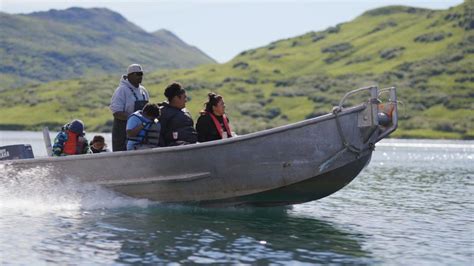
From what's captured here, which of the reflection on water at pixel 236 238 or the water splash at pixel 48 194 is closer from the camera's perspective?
the reflection on water at pixel 236 238

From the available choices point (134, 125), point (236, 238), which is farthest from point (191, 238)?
point (134, 125)

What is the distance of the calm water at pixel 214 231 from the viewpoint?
1260cm

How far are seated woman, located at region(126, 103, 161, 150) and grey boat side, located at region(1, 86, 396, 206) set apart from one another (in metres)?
0.38

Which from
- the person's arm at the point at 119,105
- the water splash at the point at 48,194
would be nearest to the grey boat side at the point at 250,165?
the water splash at the point at 48,194

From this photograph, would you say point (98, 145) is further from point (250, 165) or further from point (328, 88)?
point (328, 88)

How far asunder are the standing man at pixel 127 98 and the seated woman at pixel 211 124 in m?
1.50

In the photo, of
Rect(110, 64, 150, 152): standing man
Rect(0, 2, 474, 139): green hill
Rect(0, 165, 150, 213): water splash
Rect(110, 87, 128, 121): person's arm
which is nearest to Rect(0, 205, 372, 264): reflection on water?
Rect(0, 165, 150, 213): water splash

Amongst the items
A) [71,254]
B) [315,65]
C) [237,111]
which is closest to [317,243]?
[71,254]

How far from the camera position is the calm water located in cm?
1260

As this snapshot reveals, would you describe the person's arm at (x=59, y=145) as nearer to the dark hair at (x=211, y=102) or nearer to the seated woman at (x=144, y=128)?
the seated woman at (x=144, y=128)

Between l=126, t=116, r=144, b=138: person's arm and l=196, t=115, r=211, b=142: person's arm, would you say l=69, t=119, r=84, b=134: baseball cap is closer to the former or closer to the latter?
l=126, t=116, r=144, b=138: person's arm

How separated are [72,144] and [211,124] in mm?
3613

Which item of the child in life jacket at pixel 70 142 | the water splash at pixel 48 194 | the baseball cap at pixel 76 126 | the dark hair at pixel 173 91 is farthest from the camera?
the child in life jacket at pixel 70 142

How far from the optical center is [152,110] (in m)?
16.1
